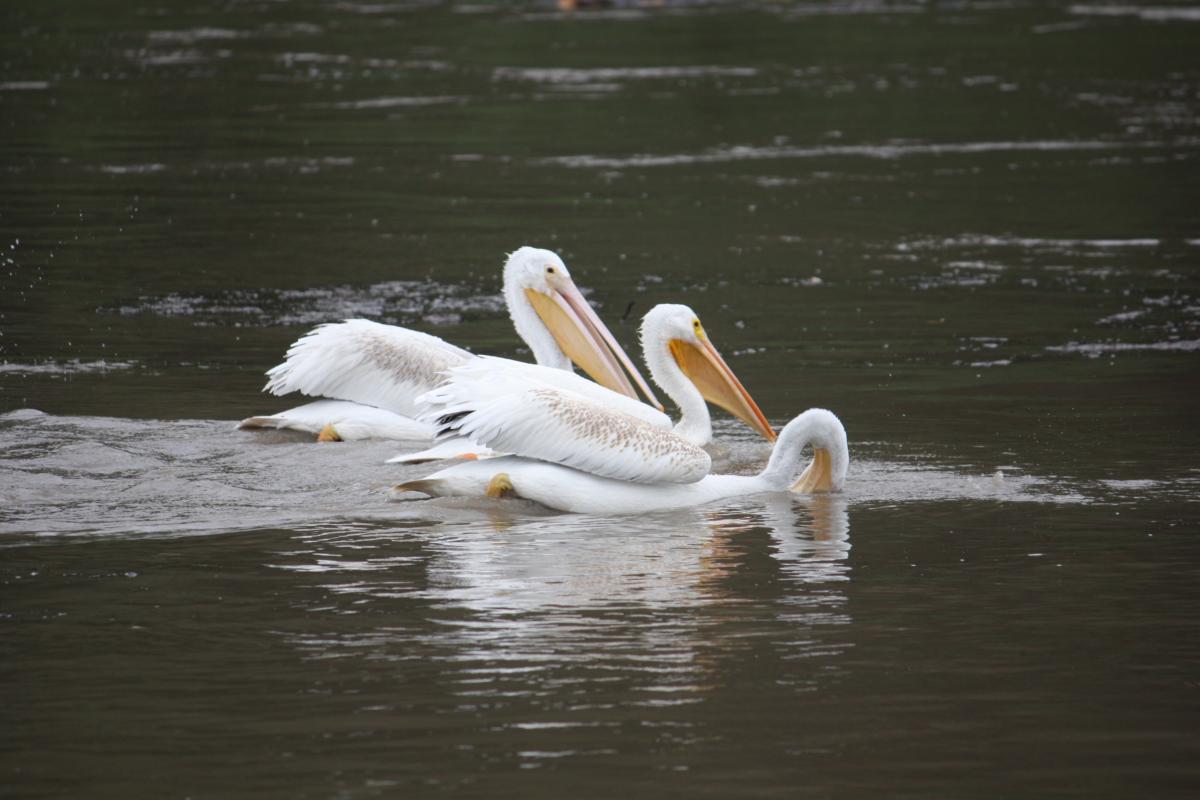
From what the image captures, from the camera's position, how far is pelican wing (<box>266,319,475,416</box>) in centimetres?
852

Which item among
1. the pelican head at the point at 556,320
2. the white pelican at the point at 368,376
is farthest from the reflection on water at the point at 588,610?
the pelican head at the point at 556,320

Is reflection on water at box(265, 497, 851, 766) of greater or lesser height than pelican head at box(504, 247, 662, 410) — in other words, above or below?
below

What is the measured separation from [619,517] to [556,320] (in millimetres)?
2006

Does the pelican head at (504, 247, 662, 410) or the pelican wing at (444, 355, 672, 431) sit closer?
the pelican wing at (444, 355, 672, 431)

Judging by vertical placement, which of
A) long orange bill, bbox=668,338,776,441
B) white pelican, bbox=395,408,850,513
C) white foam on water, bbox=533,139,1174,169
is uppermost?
white foam on water, bbox=533,139,1174,169

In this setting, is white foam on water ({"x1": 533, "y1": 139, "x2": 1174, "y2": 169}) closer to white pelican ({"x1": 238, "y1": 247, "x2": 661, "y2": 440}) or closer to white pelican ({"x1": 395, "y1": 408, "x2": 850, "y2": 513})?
white pelican ({"x1": 238, "y1": 247, "x2": 661, "y2": 440})

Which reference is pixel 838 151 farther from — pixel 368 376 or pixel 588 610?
pixel 588 610

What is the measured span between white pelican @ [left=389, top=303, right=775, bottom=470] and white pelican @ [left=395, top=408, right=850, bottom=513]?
62 mm

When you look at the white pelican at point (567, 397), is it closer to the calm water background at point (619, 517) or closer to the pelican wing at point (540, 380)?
the pelican wing at point (540, 380)

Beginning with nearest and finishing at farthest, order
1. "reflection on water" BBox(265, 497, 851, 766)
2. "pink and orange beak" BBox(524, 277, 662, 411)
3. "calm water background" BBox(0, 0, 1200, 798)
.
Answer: "calm water background" BBox(0, 0, 1200, 798), "reflection on water" BBox(265, 497, 851, 766), "pink and orange beak" BBox(524, 277, 662, 411)

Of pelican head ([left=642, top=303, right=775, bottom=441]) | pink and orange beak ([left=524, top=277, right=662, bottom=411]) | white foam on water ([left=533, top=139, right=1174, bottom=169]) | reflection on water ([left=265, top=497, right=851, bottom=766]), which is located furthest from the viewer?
white foam on water ([left=533, top=139, right=1174, bottom=169])

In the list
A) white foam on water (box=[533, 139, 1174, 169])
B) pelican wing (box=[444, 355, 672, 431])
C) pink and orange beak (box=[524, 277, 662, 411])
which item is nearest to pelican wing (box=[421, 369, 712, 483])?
pelican wing (box=[444, 355, 672, 431])

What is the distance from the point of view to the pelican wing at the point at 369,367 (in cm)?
852

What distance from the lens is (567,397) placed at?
286 inches
